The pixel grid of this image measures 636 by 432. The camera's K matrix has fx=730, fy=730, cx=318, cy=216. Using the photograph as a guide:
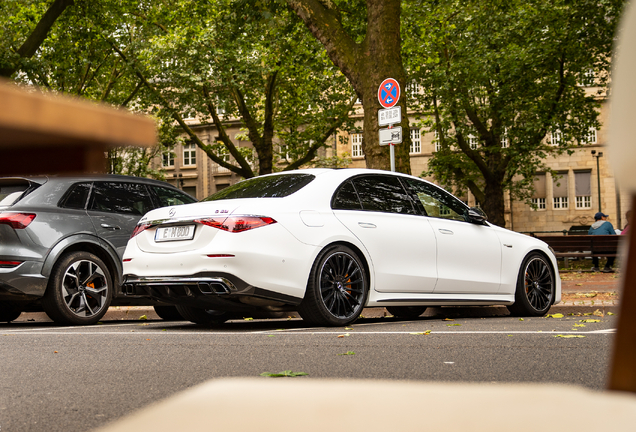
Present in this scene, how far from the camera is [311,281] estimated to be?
6.25 meters

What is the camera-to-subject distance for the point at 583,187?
1848 inches

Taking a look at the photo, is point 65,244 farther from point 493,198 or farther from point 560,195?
point 560,195

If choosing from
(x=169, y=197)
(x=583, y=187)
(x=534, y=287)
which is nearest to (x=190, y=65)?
(x=169, y=197)

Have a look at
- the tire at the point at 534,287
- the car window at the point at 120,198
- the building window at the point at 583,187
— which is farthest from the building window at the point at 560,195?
the car window at the point at 120,198

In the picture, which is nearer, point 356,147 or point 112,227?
point 112,227

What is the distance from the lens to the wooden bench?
60.4ft

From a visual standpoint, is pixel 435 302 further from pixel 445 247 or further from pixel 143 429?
pixel 143 429

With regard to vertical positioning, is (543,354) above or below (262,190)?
below

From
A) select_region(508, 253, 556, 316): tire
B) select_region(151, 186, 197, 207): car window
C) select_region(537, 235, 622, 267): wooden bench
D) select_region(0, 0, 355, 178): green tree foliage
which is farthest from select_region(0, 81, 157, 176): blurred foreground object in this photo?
select_region(0, 0, 355, 178): green tree foliage

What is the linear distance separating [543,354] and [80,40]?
21.0m

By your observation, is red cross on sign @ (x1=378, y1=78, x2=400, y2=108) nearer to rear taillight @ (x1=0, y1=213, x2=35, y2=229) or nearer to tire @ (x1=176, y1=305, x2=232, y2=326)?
tire @ (x1=176, y1=305, x2=232, y2=326)

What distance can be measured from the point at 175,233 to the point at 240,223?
0.68 meters

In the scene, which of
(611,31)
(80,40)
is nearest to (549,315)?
(611,31)

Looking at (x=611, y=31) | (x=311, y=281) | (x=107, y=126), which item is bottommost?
(x=311, y=281)
